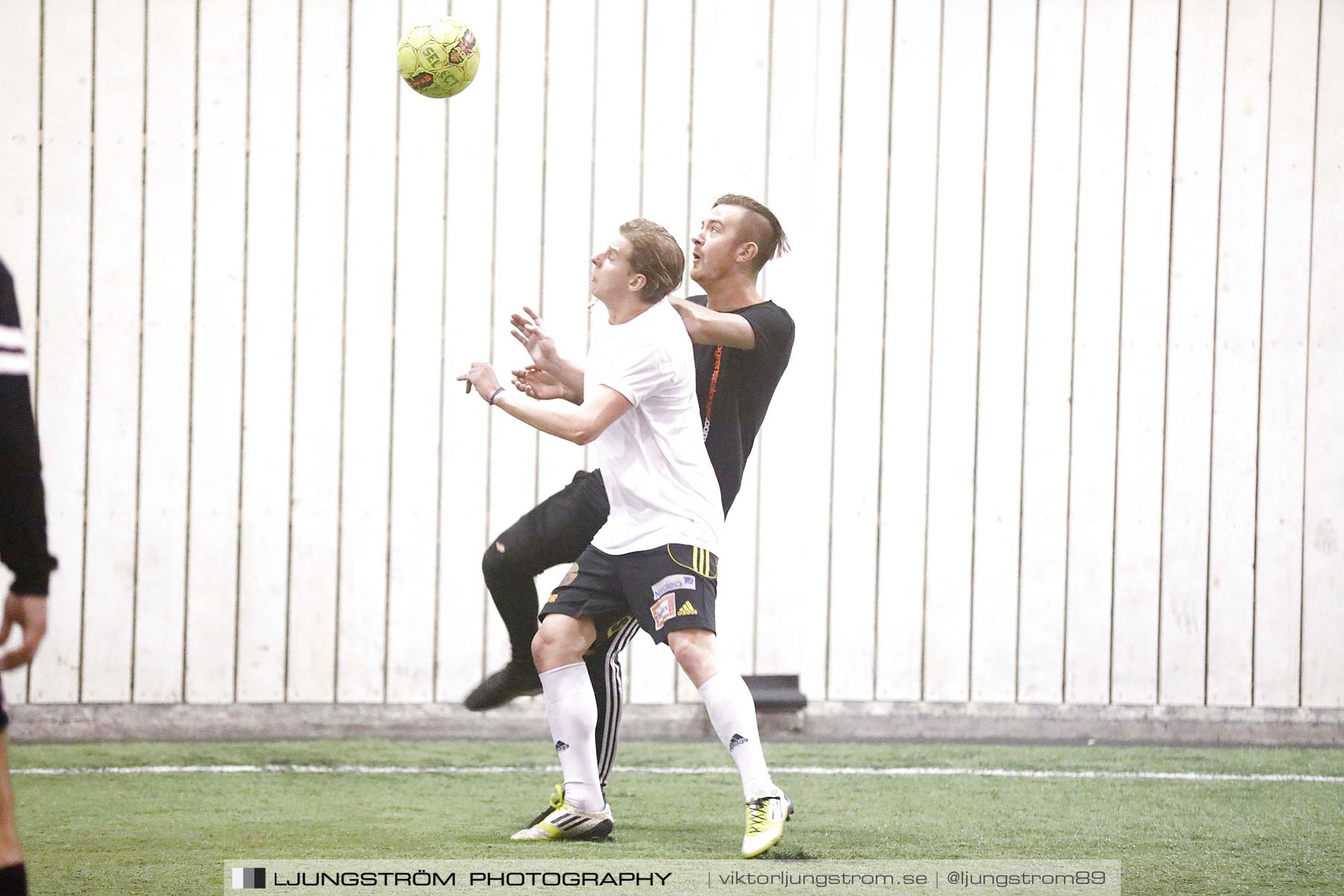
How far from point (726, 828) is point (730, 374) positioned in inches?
57.4

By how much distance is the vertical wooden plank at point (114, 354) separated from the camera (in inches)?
267

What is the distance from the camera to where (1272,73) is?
711cm

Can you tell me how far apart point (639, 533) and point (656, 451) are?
0.80 ft

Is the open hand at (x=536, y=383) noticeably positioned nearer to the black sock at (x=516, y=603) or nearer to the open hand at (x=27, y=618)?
the black sock at (x=516, y=603)

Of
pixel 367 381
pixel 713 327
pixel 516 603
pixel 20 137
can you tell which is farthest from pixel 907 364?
pixel 20 137

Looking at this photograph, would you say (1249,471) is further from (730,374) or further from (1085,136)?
(730,374)

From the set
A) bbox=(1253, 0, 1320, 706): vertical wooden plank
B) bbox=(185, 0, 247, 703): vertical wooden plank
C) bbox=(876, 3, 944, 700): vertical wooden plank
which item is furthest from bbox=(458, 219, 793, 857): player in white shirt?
bbox=(1253, 0, 1320, 706): vertical wooden plank

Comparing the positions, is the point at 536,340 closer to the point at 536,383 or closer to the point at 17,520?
the point at 536,383

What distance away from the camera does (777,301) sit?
277 inches

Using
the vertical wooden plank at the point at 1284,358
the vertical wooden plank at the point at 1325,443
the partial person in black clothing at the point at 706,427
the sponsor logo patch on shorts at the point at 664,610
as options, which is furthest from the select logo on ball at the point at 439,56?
the vertical wooden plank at the point at 1325,443

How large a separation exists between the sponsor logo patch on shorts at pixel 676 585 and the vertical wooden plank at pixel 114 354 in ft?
12.2

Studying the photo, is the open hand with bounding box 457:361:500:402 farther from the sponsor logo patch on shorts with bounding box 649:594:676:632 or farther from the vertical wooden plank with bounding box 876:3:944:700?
the vertical wooden plank with bounding box 876:3:944:700

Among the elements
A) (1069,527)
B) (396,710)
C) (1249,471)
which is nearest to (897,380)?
(1069,527)

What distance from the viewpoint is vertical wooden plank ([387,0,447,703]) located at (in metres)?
6.95
